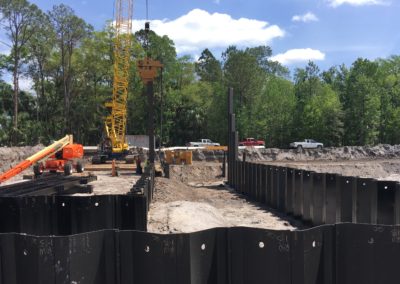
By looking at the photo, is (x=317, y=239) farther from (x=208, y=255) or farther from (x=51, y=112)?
(x=51, y=112)

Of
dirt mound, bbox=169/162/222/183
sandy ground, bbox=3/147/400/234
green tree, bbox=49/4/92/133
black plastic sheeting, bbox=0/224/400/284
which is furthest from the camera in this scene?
green tree, bbox=49/4/92/133

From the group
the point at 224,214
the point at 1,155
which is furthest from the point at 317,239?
the point at 1,155

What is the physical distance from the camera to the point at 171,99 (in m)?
59.4

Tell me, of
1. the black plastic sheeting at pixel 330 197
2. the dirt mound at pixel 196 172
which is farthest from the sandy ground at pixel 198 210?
the dirt mound at pixel 196 172

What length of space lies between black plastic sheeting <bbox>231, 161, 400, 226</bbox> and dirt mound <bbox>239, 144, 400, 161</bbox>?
25.6 metres

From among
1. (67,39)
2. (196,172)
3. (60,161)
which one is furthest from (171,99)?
(60,161)

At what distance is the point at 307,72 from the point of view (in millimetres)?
67812

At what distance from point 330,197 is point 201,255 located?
21.1 ft

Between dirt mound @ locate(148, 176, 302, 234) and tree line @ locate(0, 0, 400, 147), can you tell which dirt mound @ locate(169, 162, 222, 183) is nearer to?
dirt mound @ locate(148, 176, 302, 234)

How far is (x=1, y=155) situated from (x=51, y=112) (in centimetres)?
2668

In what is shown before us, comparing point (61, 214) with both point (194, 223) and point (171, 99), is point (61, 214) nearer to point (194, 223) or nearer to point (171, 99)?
point (194, 223)

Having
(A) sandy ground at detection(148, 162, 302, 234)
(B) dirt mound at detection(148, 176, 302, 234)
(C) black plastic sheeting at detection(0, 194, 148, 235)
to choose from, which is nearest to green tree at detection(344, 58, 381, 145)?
(A) sandy ground at detection(148, 162, 302, 234)

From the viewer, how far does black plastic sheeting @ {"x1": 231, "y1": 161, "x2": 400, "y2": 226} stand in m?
7.79

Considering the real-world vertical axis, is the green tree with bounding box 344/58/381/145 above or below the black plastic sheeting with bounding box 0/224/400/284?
above
